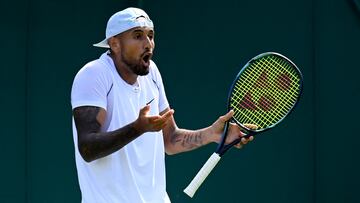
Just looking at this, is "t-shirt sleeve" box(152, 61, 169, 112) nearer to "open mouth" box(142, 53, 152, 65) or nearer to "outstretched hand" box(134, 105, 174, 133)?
"open mouth" box(142, 53, 152, 65)

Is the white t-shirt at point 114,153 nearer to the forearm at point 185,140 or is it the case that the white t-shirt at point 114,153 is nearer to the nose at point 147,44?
the nose at point 147,44

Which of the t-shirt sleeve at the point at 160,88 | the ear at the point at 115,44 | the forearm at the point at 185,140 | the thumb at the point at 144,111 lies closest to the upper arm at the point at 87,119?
the thumb at the point at 144,111

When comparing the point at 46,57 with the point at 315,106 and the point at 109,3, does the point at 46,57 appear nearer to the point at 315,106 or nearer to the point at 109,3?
the point at 109,3

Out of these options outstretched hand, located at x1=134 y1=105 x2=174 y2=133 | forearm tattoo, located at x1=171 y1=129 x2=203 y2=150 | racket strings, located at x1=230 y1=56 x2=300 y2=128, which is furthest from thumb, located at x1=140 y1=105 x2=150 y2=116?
racket strings, located at x1=230 y1=56 x2=300 y2=128

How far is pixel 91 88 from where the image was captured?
3906 millimetres

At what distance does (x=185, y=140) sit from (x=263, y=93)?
19.0 inches

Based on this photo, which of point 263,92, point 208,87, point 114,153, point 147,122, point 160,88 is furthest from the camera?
point 208,87

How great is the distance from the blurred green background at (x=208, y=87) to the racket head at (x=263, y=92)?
1587 mm

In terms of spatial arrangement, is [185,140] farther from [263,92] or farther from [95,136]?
[95,136]

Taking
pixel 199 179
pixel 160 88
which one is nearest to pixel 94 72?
pixel 160 88

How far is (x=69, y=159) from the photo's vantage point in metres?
6.30

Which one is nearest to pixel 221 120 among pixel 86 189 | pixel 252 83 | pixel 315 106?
pixel 252 83

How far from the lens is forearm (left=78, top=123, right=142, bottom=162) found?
3725 mm

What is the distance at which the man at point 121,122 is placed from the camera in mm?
3794
